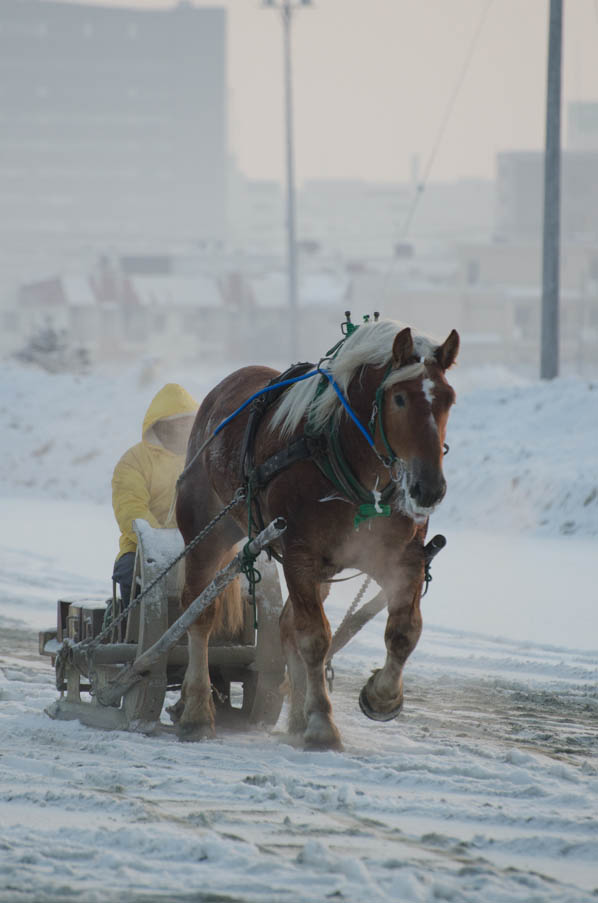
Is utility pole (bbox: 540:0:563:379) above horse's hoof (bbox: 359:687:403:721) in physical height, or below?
above

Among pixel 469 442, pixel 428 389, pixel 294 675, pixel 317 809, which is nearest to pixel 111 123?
pixel 469 442

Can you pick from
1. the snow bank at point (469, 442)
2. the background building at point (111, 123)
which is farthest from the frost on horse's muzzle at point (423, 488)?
the background building at point (111, 123)

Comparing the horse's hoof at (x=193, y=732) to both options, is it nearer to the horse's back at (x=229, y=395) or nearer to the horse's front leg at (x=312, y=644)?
the horse's front leg at (x=312, y=644)

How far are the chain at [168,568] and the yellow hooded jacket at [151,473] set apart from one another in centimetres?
78

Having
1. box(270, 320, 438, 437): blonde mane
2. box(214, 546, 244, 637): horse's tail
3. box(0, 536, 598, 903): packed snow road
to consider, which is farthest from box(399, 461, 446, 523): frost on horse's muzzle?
box(214, 546, 244, 637): horse's tail

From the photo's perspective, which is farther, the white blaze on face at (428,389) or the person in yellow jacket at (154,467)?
the person in yellow jacket at (154,467)

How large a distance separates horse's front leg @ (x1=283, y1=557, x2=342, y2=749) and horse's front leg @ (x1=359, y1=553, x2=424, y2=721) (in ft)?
0.70

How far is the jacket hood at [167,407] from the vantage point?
288 inches

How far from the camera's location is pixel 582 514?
13.2 meters

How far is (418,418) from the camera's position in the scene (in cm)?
496

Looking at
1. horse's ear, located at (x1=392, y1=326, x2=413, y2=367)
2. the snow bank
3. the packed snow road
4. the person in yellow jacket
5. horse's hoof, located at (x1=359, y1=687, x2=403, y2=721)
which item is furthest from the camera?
the snow bank

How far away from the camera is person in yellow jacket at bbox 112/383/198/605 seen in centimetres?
702

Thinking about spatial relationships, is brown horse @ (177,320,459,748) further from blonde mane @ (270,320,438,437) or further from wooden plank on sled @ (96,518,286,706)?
wooden plank on sled @ (96,518,286,706)

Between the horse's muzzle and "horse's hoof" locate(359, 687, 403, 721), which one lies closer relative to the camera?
the horse's muzzle
